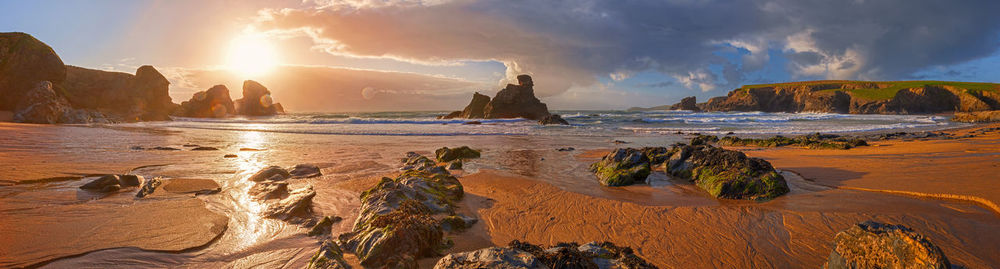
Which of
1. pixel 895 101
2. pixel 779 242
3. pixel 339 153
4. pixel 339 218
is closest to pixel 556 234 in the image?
pixel 779 242

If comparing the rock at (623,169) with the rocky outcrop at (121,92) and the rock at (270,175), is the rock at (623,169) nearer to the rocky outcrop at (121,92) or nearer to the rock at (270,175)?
the rock at (270,175)

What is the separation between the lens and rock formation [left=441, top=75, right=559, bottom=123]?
55.1m

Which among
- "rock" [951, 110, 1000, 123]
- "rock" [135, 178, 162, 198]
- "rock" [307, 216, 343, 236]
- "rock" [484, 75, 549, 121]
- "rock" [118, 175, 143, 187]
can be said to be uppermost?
"rock" [484, 75, 549, 121]

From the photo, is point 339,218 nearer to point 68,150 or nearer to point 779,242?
point 779,242

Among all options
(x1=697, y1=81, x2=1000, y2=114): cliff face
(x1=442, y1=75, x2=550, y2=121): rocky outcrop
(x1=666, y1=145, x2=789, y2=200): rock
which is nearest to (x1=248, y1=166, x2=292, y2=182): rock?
(x1=666, y1=145, x2=789, y2=200): rock

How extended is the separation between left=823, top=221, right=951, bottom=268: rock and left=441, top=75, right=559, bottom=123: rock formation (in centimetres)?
5093

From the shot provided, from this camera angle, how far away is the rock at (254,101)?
254 feet

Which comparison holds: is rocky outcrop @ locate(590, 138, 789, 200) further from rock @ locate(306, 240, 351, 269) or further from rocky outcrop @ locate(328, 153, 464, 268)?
rock @ locate(306, 240, 351, 269)

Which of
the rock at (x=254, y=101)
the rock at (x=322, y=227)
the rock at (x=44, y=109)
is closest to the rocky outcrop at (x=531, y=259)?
the rock at (x=322, y=227)

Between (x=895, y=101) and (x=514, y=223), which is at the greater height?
(x=895, y=101)

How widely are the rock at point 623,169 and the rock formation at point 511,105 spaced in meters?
45.3

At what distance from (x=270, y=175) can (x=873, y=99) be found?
334 ft

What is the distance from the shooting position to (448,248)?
3.75 metres

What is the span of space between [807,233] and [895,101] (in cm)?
9522
